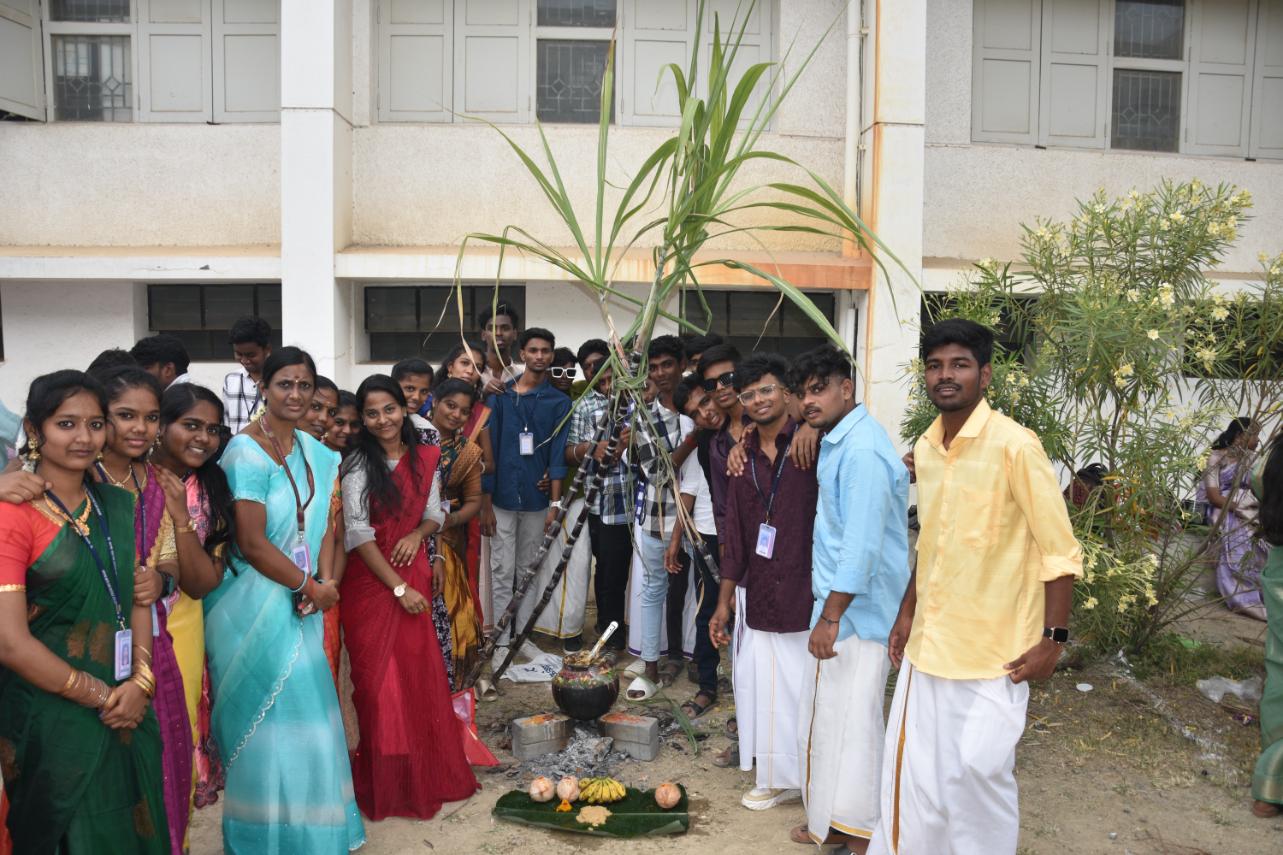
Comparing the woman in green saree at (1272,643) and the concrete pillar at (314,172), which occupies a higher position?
the concrete pillar at (314,172)

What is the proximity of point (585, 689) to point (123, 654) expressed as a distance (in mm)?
2225

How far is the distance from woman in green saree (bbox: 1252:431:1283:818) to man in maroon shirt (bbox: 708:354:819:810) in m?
1.86

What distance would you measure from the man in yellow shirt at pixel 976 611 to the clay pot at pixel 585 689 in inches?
68.1

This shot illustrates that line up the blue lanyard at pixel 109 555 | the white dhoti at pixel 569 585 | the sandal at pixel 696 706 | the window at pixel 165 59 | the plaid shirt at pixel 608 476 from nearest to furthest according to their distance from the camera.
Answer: the blue lanyard at pixel 109 555
the sandal at pixel 696 706
the plaid shirt at pixel 608 476
the white dhoti at pixel 569 585
the window at pixel 165 59

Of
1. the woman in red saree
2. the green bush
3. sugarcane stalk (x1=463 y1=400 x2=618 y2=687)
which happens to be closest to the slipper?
Result: sugarcane stalk (x1=463 y1=400 x2=618 y2=687)

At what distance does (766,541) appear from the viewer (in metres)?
4.25

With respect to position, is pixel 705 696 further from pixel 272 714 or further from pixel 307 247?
pixel 307 247

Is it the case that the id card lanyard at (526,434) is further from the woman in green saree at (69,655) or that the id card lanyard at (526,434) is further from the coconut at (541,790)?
the woman in green saree at (69,655)

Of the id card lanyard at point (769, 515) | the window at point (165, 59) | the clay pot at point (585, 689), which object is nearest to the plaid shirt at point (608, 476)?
the clay pot at point (585, 689)

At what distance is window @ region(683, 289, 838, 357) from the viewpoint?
991 cm

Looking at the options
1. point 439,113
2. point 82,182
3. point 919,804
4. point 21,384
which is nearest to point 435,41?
point 439,113

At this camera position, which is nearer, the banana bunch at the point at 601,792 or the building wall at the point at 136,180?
the banana bunch at the point at 601,792

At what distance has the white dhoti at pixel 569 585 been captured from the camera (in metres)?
6.28

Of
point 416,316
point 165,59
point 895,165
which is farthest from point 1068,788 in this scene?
point 165,59
